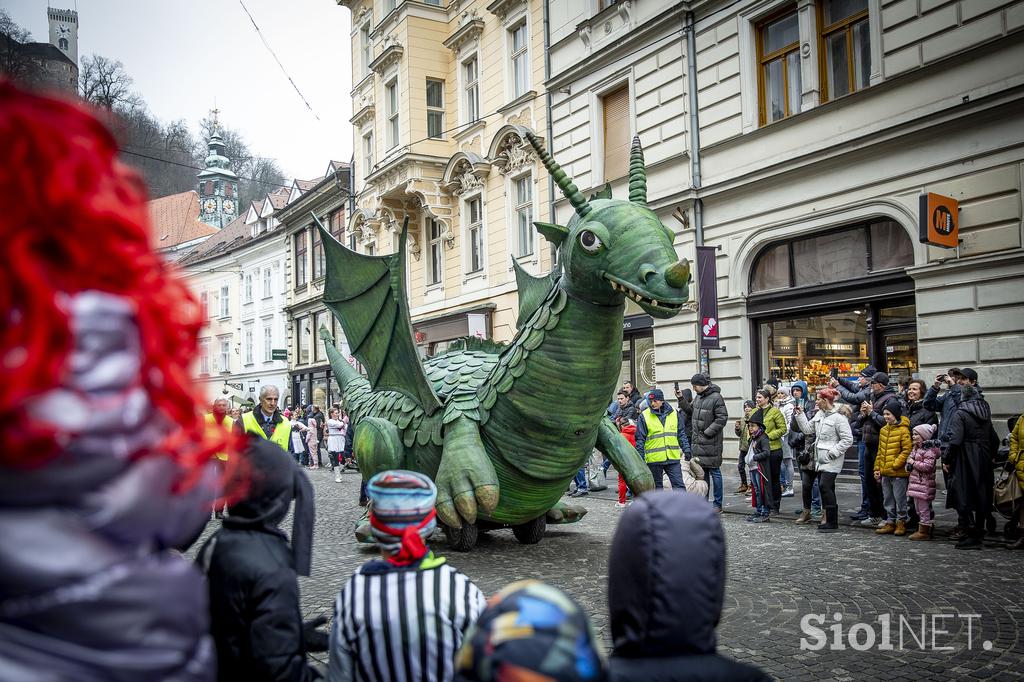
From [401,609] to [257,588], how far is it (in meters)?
0.35

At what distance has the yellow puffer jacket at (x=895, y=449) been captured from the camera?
7.53 meters

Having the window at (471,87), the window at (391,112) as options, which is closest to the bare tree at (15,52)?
the window at (471,87)

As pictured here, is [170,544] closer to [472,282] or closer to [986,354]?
[986,354]

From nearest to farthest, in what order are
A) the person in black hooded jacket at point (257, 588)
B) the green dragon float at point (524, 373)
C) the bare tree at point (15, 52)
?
the person in black hooded jacket at point (257, 588) < the bare tree at point (15, 52) < the green dragon float at point (524, 373)

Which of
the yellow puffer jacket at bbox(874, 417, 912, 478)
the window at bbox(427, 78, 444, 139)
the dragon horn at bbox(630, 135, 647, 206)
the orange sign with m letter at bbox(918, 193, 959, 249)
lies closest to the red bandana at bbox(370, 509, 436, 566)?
the dragon horn at bbox(630, 135, 647, 206)

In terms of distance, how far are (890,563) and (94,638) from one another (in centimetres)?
637

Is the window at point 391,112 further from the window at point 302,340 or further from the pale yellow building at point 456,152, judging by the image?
the window at point 302,340

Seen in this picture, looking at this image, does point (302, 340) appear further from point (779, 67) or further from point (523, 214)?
point (779, 67)

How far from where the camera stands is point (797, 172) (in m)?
11.6

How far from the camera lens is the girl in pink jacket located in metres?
Answer: 7.27

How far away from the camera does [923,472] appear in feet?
24.0

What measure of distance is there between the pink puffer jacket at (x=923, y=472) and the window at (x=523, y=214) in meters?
10.9

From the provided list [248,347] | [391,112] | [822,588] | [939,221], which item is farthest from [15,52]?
[248,347]

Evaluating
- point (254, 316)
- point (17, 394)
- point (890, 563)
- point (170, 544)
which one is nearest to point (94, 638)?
point (170, 544)
